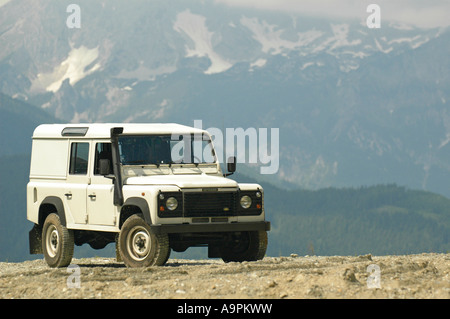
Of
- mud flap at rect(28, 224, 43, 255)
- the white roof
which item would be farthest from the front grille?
mud flap at rect(28, 224, 43, 255)

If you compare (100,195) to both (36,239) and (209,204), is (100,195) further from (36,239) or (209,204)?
(36,239)

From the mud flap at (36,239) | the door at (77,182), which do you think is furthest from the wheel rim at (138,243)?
the mud flap at (36,239)

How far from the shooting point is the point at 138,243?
17.3 meters

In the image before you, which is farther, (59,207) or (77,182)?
(59,207)

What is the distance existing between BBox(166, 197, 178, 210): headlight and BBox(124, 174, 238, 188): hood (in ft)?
0.97

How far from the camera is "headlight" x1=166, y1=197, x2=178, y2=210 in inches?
660

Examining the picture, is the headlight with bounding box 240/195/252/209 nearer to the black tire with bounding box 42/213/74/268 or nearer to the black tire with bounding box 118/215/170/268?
the black tire with bounding box 118/215/170/268

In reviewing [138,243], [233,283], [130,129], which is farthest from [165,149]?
[233,283]

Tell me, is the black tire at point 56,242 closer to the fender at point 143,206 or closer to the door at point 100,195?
the door at point 100,195

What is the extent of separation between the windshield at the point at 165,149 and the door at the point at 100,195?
0.40 meters

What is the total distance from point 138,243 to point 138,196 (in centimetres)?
95
